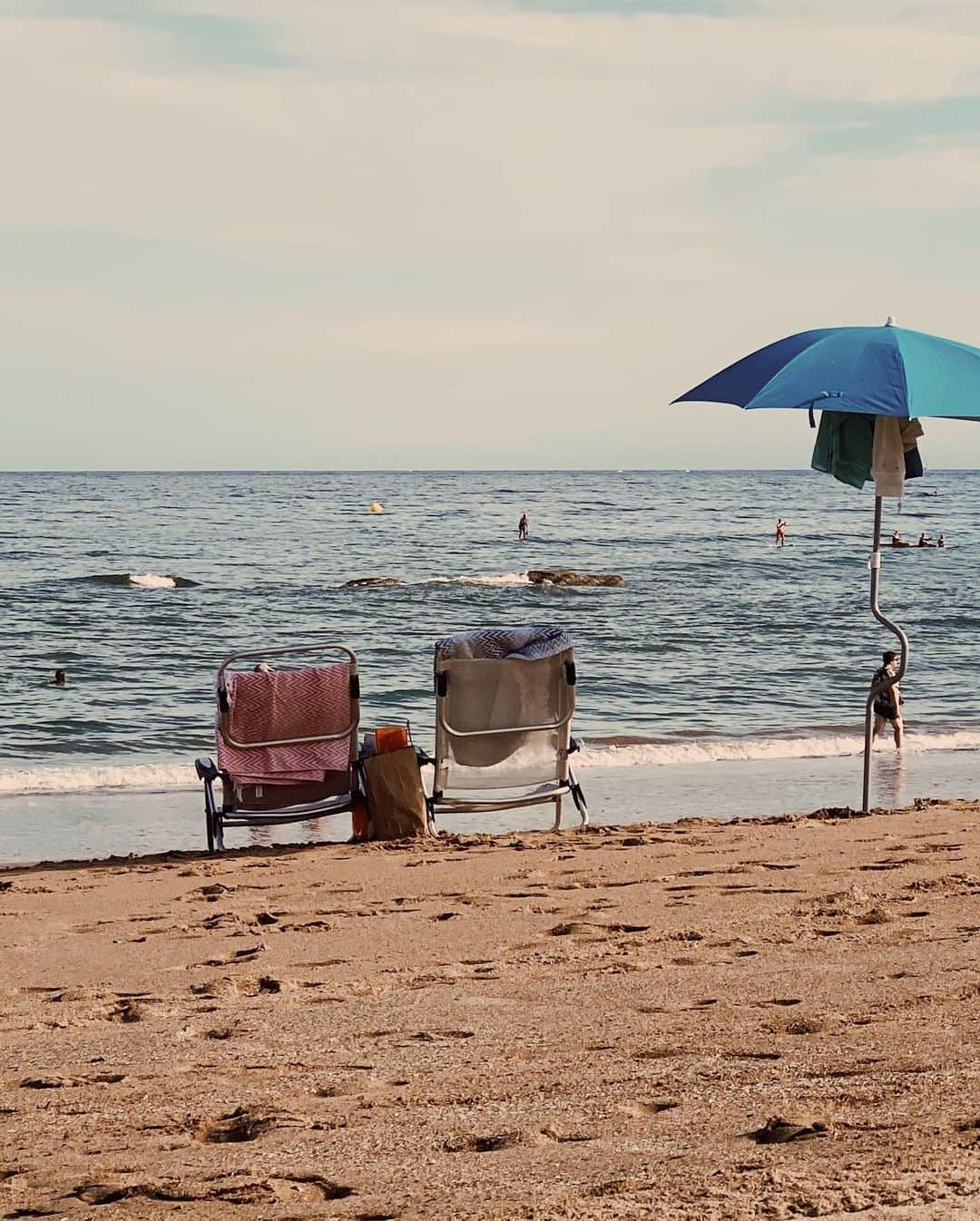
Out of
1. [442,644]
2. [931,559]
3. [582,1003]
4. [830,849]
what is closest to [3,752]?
[442,644]

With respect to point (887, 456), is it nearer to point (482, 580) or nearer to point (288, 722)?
point (288, 722)

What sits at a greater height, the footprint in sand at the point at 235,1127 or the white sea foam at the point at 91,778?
the footprint in sand at the point at 235,1127

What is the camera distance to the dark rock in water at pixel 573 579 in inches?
1278

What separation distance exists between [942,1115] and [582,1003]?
1425mm

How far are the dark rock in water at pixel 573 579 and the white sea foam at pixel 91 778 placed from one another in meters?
21.9

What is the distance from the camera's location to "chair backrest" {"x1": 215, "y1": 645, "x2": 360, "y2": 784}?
23.0 feet

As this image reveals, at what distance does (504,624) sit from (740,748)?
47.9 feet

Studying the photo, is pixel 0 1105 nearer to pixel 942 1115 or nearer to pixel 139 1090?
pixel 139 1090

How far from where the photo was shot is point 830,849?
6527 millimetres

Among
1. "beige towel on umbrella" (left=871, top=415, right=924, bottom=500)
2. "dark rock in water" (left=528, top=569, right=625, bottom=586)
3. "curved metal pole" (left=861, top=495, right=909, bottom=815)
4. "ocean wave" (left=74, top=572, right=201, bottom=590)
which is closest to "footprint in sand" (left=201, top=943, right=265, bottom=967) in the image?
"curved metal pole" (left=861, top=495, right=909, bottom=815)

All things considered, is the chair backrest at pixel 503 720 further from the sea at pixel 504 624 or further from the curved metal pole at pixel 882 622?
the curved metal pole at pixel 882 622

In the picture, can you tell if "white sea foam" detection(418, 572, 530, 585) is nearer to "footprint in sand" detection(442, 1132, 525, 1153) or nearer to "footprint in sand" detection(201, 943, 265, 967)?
"footprint in sand" detection(201, 943, 265, 967)

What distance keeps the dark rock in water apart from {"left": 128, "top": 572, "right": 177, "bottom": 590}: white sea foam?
27.6 ft

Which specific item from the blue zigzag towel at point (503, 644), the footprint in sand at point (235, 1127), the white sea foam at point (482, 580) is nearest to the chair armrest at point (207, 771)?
the blue zigzag towel at point (503, 644)
